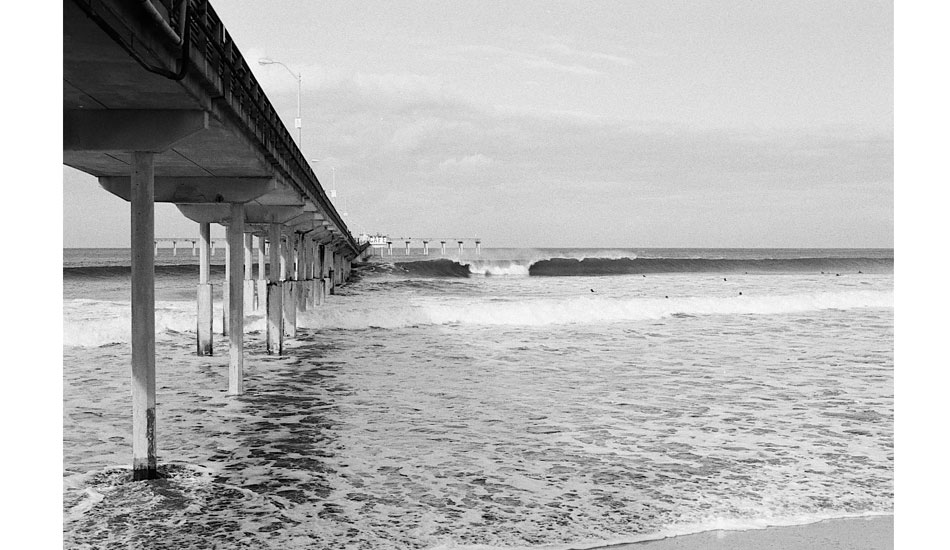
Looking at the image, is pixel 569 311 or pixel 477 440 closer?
pixel 477 440

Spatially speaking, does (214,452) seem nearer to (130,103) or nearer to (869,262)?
(130,103)

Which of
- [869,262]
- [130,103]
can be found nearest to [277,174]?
[130,103]

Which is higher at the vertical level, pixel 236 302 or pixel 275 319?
pixel 236 302

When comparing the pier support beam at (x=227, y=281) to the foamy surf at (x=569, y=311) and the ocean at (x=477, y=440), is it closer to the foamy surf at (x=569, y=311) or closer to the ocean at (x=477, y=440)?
the ocean at (x=477, y=440)

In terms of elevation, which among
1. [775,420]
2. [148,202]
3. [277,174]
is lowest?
[775,420]

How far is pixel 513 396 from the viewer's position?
49.2 feet

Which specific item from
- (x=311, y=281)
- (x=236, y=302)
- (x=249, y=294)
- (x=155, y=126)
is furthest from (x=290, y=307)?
(x=155, y=126)

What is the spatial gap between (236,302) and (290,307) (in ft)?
33.1

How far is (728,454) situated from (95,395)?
437 inches

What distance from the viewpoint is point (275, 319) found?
20531mm

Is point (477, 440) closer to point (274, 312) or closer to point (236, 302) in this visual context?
point (236, 302)

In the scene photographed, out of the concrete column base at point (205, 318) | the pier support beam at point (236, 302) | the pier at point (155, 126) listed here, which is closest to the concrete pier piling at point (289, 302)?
the concrete column base at point (205, 318)

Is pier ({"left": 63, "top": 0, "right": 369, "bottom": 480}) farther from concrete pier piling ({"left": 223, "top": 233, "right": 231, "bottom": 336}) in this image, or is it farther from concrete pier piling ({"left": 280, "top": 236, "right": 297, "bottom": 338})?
concrete pier piling ({"left": 280, "top": 236, "right": 297, "bottom": 338})

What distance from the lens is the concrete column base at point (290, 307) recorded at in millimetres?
22828
